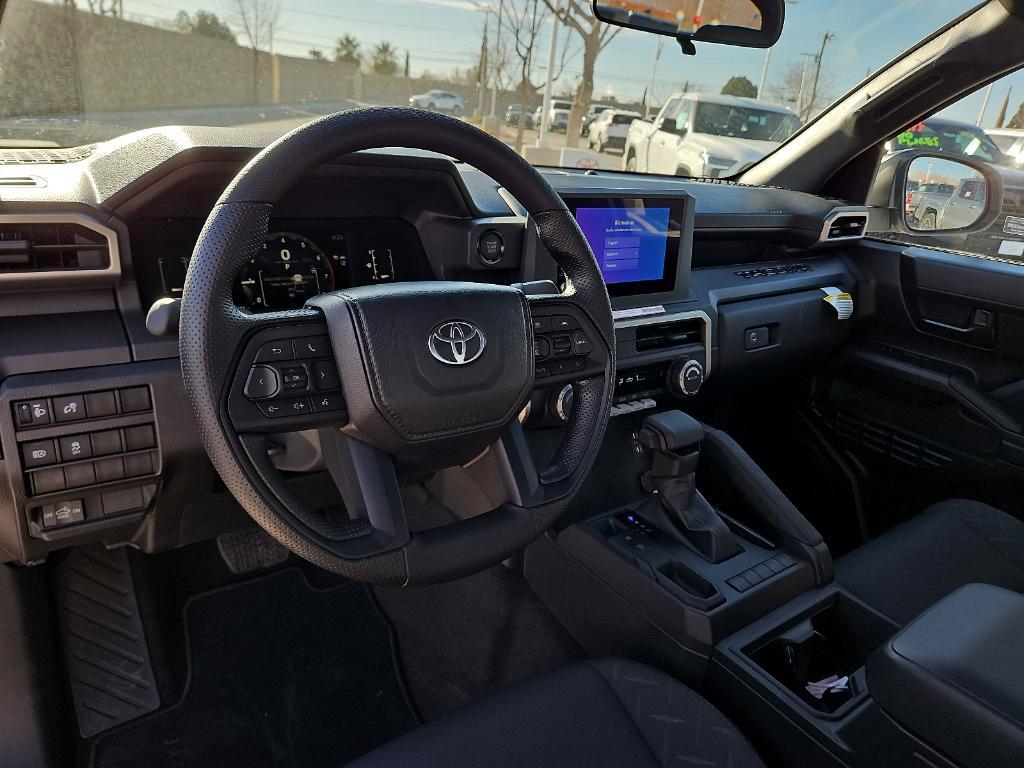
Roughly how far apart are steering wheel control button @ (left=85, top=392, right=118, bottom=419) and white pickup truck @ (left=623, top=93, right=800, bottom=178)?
78.8 inches

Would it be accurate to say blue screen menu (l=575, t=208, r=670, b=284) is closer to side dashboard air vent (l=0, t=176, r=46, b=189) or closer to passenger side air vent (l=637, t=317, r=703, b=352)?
passenger side air vent (l=637, t=317, r=703, b=352)

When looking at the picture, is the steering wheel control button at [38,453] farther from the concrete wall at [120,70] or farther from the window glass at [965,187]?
the window glass at [965,187]

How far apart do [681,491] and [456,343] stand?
991 millimetres

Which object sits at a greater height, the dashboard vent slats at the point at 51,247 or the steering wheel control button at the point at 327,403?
the dashboard vent slats at the point at 51,247

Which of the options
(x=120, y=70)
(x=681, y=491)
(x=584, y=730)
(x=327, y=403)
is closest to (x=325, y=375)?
(x=327, y=403)

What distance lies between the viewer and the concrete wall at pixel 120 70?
142 centimetres

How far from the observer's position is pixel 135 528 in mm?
1564

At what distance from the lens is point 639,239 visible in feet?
6.73

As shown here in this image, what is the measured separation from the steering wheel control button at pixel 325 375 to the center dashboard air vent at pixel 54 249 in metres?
0.54

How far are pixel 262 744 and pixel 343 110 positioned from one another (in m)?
1.54

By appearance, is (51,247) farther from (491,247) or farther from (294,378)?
(491,247)

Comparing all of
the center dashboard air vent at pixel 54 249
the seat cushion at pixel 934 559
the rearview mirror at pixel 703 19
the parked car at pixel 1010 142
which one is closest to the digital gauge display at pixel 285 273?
the center dashboard air vent at pixel 54 249

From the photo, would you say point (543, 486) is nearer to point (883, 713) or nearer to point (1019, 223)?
point (883, 713)

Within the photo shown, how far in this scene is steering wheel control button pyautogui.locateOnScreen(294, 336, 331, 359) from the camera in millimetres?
1037
